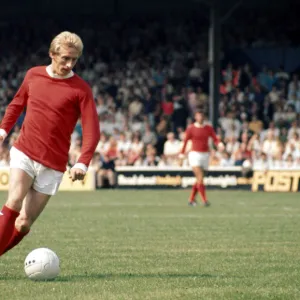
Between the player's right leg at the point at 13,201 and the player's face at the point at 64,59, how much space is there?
0.95 metres

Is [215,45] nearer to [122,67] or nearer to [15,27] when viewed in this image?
[122,67]

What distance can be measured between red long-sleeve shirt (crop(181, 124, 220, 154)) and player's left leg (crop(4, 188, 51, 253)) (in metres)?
14.6

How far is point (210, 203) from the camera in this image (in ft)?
77.7

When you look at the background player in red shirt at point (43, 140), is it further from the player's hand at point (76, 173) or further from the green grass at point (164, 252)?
the green grass at point (164, 252)

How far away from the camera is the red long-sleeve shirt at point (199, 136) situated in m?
23.9

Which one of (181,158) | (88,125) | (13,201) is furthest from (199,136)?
(13,201)

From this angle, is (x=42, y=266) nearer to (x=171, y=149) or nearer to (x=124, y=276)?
(x=124, y=276)

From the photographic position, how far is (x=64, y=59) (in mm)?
9000

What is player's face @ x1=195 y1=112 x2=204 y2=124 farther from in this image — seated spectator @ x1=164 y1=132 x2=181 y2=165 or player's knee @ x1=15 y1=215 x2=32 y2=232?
player's knee @ x1=15 y1=215 x2=32 y2=232

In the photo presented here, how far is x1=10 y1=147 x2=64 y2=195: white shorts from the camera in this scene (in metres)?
9.20

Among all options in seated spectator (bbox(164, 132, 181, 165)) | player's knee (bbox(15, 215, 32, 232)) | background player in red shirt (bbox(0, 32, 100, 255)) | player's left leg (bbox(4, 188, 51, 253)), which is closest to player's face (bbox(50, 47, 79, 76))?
background player in red shirt (bbox(0, 32, 100, 255))

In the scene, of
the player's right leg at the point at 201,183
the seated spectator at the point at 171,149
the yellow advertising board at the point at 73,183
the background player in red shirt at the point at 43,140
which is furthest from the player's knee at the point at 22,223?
the seated spectator at the point at 171,149

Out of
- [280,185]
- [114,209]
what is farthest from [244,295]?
[280,185]

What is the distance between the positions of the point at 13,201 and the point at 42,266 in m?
0.64
